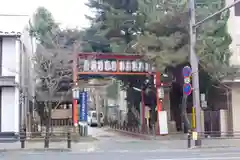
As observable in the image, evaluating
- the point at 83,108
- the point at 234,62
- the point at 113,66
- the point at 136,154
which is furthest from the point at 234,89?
the point at 136,154

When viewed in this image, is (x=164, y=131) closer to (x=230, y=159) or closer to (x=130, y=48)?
(x=130, y=48)

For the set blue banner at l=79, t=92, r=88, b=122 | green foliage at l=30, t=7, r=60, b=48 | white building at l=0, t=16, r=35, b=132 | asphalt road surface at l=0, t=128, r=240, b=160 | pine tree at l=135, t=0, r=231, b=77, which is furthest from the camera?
green foliage at l=30, t=7, r=60, b=48

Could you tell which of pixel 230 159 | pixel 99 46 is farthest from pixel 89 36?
pixel 230 159

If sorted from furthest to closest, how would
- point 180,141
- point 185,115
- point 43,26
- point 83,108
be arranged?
point 43,26, point 185,115, point 83,108, point 180,141

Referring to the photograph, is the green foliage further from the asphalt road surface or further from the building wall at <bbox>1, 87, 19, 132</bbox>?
the asphalt road surface

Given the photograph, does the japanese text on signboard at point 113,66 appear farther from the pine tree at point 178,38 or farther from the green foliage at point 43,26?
the green foliage at point 43,26

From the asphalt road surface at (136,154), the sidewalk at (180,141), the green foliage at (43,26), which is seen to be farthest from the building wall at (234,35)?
the green foliage at (43,26)

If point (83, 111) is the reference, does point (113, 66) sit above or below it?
above

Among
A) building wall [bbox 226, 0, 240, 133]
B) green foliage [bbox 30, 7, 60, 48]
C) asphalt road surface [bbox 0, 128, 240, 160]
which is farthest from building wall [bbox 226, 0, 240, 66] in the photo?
green foliage [bbox 30, 7, 60, 48]

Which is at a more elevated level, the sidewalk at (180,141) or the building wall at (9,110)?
the building wall at (9,110)

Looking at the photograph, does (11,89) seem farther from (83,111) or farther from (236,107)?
(236,107)

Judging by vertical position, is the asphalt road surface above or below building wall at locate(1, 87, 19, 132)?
below

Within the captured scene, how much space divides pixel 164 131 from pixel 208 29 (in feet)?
25.3

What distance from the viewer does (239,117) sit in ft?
93.4
